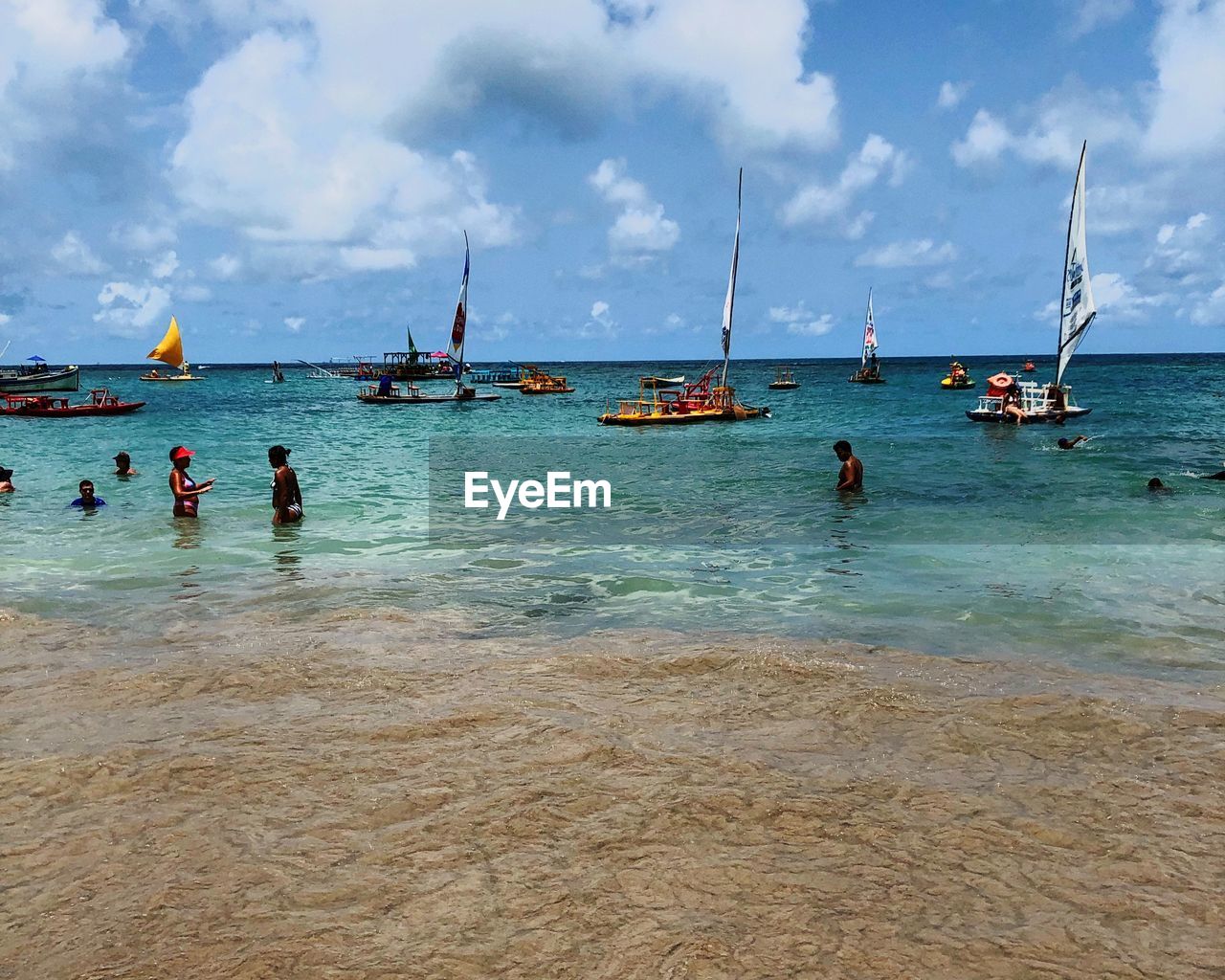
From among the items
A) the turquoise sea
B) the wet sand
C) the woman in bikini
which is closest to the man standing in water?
the turquoise sea

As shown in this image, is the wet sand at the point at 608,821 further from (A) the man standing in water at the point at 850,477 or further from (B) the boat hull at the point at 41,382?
(B) the boat hull at the point at 41,382

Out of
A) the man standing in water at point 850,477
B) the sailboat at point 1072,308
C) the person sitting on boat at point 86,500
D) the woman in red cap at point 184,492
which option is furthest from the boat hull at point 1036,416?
the person sitting on boat at point 86,500

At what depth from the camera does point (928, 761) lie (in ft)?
18.3

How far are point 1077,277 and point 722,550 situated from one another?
98.2ft

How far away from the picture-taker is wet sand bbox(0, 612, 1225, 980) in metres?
3.63

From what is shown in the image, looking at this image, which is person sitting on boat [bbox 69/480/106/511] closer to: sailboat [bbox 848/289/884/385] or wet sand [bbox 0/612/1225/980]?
wet sand [bbox 0/612/1225/980]

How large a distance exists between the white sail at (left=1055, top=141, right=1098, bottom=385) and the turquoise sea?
5.81m

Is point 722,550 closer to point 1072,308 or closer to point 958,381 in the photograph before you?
point 1072,308

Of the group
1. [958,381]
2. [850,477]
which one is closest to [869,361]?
[958,381]

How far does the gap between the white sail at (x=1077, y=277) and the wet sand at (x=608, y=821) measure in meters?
34.0

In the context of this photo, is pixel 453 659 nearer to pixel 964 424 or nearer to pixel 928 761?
pixel 928 761

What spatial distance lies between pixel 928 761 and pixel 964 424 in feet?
143

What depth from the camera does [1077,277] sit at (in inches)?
1432

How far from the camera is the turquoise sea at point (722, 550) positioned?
985 cm
